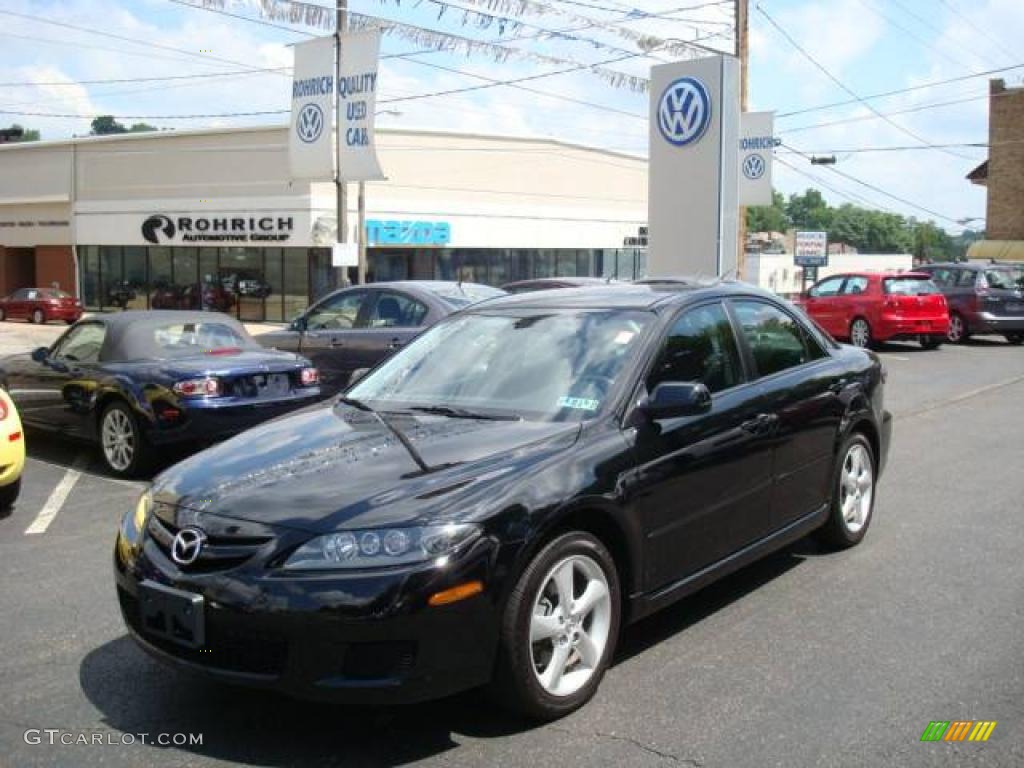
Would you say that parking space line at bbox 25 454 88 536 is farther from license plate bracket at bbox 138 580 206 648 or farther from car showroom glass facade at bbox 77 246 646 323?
car showroom glass facade at bbox 77 246 646 323

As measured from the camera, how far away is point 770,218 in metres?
139

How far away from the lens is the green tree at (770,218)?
436 ft

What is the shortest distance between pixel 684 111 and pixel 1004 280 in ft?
30.6

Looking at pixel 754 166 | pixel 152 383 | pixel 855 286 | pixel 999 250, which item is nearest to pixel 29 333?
pixel 754 166

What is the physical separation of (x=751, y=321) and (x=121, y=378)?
5454 mm

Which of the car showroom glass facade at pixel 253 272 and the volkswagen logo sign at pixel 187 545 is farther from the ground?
the car showroom glass facade at pixel 253 272

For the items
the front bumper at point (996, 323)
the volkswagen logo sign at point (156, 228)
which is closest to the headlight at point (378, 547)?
the front bumper at point (996, 323)

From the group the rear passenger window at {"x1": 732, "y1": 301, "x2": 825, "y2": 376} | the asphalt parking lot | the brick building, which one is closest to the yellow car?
the asphalt parking lot

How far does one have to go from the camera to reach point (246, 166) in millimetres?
35469

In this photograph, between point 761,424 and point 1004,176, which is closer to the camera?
point 761,424

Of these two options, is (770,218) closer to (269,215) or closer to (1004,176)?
(1004,176)

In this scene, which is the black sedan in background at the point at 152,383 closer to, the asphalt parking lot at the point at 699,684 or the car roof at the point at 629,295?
the asphalt parking lot at the point at 699,684

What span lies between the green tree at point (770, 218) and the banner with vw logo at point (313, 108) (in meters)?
109

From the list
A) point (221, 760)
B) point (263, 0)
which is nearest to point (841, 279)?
Answer: point (263, 0)
